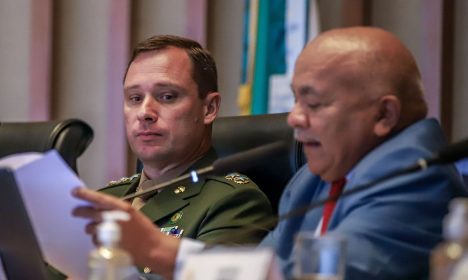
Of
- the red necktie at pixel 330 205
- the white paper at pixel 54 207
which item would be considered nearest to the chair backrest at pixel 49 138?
the white paper at pixel 54 207

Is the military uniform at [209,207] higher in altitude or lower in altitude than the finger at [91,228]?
lower

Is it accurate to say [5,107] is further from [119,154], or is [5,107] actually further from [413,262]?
[413,262]

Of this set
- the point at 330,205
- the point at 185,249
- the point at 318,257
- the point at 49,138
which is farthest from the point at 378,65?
the point at 49,138

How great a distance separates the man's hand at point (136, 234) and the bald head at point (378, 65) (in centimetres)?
41

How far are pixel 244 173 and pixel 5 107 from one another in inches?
59.3

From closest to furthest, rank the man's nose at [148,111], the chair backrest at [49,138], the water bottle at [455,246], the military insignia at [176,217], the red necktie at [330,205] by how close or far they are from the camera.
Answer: the water bottle at [455,246], the red necktie at [330,205], the military insignia at [176,217], the man's nose at [148,111], the chair backrest at [49,138]

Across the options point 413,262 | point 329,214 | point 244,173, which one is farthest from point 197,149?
point 413,262

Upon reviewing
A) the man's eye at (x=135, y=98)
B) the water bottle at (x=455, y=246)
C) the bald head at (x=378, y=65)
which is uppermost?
the bald head at (x=378, y=65)

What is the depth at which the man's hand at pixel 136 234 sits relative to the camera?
1400 millimetres

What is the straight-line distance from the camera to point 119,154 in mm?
3541

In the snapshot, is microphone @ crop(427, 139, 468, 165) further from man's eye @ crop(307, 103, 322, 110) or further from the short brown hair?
the short brown hair

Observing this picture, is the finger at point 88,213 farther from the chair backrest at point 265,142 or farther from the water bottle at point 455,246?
the chair backrest at point 265,142

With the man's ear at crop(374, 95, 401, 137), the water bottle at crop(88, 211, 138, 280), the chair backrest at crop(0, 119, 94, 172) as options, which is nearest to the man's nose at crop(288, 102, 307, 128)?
the man's ear at crop(374, 95, 401, 137)

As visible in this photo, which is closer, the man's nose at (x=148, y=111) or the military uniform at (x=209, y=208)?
the military uniform at (x=209, y=208)
